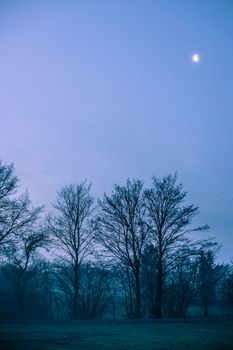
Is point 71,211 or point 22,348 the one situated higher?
point 71,211

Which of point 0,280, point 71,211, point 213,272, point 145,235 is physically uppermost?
point 71,211

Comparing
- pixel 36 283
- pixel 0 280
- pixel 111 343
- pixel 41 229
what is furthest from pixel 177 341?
pixel 0 280

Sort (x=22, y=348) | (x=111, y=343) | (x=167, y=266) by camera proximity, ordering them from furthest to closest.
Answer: (x=167, y=266) < (x=111, y=343) < (x=22, y=348)

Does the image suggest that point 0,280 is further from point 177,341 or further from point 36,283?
point 177,341

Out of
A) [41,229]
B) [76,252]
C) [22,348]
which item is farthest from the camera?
[41,229]

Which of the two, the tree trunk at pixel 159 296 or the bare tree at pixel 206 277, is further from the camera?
the bare tree at pixel 206 277

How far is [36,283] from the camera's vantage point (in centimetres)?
4750

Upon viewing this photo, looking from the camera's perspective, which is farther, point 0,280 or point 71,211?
point 0,280

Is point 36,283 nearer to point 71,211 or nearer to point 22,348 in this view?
point 71,211

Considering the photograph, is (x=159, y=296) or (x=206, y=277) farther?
(x=206, y=277)

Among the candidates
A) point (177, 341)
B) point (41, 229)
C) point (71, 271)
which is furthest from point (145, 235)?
point (177, 341)

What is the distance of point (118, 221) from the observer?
82.3ft

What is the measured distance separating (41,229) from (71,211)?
4258 mm

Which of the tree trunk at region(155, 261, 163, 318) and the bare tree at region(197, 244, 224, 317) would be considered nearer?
the tree trunk at region(155, 261, 163, 318)
